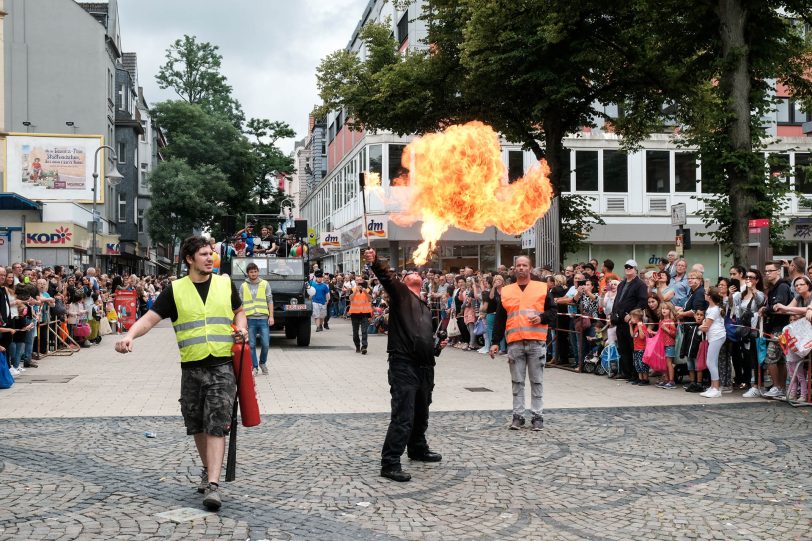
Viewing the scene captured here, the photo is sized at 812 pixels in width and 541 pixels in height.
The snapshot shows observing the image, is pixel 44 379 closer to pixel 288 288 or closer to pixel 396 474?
pixel 288 288

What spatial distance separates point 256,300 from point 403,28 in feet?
97.6

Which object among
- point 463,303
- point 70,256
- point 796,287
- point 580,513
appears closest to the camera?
point 580,513

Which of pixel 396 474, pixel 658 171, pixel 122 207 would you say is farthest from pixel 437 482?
pixel 122 207

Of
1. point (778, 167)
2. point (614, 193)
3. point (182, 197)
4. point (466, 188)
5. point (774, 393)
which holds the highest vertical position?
point (182, 197)

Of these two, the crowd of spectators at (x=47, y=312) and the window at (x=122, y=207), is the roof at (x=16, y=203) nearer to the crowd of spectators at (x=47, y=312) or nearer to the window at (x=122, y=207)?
the crowd of spectators at (x=47, y=312)

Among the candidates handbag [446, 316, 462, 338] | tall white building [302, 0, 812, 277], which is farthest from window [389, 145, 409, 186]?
handbag [446, 316, 462, 338]

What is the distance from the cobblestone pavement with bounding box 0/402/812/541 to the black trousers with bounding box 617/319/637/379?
153 inches

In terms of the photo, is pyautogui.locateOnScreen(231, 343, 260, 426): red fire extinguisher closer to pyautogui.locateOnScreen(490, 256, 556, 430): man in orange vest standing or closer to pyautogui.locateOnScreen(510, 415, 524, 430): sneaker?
pyautogui.locateOnScreen(490, 256, 556, 430): man in orange vest standing

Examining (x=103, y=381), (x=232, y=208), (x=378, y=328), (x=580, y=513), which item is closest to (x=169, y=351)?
(x=103, y=381)

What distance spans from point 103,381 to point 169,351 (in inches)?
Result: 230

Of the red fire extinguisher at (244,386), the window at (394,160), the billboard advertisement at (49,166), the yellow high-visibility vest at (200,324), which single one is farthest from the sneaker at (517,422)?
the billboard advertisement at (49,166)

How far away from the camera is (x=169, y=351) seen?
19.3m

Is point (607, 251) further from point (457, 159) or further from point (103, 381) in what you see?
point (103, 381)

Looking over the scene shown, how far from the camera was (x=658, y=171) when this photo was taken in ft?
133
